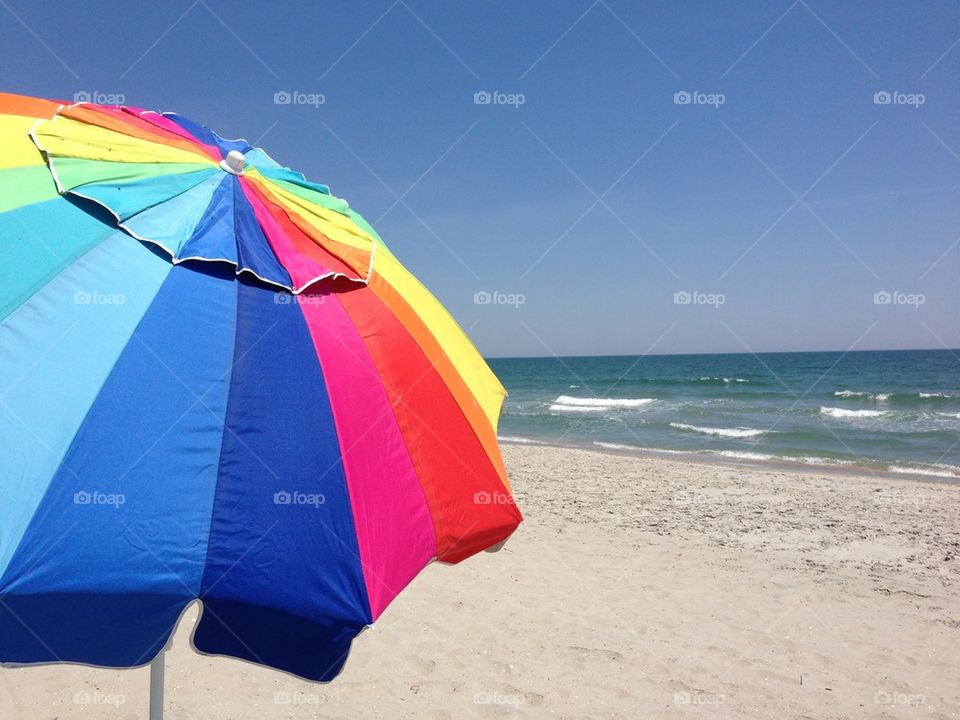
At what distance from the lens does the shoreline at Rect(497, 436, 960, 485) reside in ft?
42.4

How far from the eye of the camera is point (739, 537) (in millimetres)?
8109

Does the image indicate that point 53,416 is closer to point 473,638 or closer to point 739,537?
point 473,638

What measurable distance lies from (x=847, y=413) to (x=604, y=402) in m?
11.1

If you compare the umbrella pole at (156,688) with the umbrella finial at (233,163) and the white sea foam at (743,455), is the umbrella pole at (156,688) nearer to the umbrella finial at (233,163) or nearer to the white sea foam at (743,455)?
the umbrella finial at (233,163)

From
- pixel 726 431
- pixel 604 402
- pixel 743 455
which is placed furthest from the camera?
pixel 604 402

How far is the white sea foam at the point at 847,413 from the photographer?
22.1 metres

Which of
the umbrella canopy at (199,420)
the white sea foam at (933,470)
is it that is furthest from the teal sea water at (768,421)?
the umbrella canopy at (199,420)

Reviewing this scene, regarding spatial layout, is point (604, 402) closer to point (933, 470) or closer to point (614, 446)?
point (614, 446)

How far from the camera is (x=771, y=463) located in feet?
47.4

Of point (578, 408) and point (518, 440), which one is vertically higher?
point (518, 440)

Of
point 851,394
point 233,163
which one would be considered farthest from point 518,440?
point 233,163

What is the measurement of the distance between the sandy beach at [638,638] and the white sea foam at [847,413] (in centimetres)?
1426

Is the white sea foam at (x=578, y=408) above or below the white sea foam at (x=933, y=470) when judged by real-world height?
below

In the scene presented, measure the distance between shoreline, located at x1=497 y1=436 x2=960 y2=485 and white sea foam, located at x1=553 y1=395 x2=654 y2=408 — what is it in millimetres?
12045
